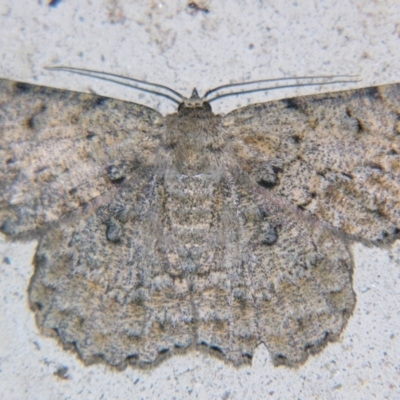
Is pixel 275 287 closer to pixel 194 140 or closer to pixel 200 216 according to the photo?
pixel 200 216

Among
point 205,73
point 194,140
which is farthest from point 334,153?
point 205,73

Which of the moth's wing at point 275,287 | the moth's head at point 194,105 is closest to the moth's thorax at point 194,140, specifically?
the moth's head at point 194,105

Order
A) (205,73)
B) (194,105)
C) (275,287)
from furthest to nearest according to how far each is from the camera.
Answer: (205,73)
(194,105)
(275,287)

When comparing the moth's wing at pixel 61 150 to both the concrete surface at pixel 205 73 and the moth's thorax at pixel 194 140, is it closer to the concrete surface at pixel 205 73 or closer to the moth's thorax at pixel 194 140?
the moth's thorax at pixel 194 140

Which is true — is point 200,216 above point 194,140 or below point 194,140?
below

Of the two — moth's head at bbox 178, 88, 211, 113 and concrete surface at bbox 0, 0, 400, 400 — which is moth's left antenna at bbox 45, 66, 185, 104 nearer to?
concrete surface at bbox 0, 0, 400, 400

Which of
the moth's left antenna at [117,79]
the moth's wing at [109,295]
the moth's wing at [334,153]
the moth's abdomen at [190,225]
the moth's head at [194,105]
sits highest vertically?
the moth's left antenna at [117,79]

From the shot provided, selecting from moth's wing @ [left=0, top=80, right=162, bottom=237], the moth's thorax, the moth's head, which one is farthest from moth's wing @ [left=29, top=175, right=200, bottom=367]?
the moth's head

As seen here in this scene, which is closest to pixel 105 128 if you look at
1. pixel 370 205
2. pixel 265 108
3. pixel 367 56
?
pixel 265 108
